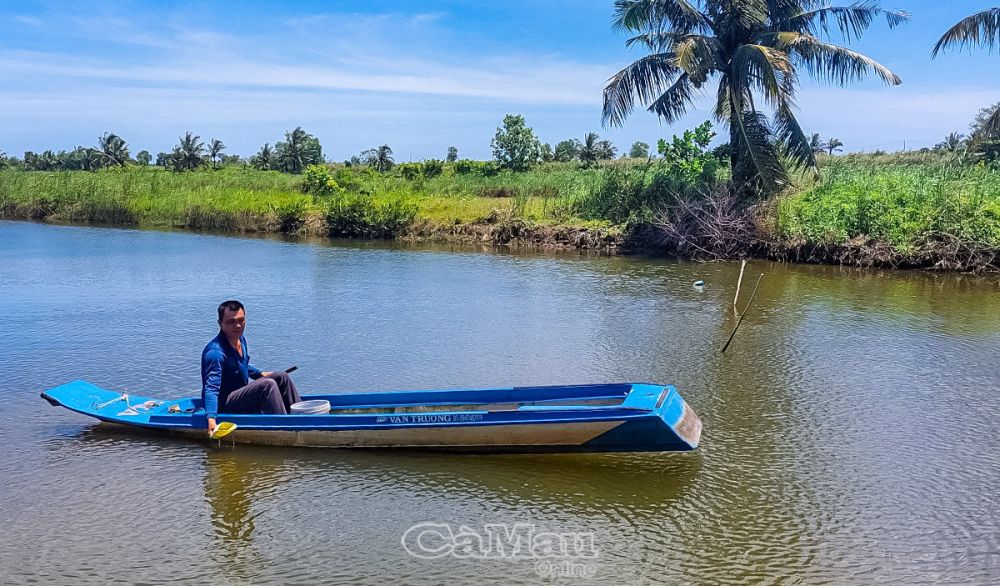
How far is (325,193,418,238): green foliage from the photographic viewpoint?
93.7 ft

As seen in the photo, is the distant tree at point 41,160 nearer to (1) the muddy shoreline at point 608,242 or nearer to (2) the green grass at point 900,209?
(1) the muddy shoreline at point 608,242

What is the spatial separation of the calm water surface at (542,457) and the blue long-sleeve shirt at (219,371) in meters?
0.58

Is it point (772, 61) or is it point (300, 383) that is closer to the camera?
point (300, 383)

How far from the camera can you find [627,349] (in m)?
11.3

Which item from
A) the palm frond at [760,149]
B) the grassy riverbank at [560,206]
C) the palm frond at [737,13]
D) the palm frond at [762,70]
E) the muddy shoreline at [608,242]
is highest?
the palm frond at [737,13]

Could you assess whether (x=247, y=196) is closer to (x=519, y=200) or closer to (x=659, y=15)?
(x=519, y=200)

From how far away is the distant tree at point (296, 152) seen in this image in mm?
58125

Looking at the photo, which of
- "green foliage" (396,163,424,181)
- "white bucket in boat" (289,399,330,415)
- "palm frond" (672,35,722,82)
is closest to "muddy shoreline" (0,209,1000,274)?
"palm frond" (672,35,722,82)

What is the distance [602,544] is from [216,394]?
11.8 ft

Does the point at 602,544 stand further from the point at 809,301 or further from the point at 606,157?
the point at 606,157

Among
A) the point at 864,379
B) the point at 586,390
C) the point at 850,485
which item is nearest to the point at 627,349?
the point at 864,379

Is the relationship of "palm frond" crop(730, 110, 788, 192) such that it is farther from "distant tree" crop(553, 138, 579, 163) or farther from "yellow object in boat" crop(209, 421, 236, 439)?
"distant tree" crop(553, 138, 579, 163)

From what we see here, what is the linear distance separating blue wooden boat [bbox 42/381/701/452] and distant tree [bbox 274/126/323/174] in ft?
171

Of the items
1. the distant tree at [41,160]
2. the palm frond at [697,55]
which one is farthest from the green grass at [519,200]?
the distant tree at [41,160]
